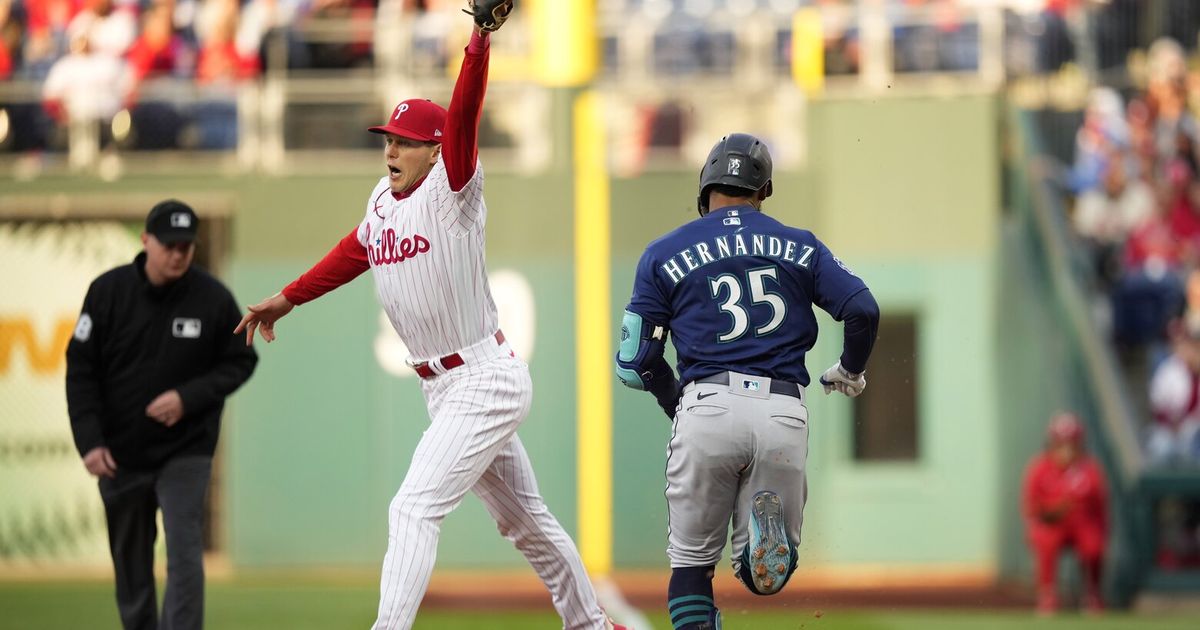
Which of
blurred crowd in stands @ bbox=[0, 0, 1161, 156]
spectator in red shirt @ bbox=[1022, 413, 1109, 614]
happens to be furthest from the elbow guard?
blurred crowd in stands @ bbox=[0, 0, 1161, 156]

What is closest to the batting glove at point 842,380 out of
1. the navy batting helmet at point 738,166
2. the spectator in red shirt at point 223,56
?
the navy batting helmet at point 738,166

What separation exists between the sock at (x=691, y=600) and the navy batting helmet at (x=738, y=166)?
149 centimetres

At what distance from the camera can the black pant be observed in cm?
791

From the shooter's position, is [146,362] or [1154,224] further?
[1154,224]

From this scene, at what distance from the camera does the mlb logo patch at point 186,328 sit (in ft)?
26.8

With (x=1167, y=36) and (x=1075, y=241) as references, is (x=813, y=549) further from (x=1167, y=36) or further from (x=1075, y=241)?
(x=1167, y=36)

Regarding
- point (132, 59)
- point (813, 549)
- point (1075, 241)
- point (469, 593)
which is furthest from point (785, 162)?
point (132, 59)

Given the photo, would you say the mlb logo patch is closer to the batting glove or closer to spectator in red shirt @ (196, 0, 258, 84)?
the batting glove

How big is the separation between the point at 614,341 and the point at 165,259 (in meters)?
9.76

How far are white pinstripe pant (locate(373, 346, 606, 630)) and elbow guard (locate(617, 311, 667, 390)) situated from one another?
0.63m

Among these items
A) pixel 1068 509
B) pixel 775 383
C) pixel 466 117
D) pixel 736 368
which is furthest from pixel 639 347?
pixel 1068 509

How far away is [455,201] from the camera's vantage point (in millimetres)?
6949

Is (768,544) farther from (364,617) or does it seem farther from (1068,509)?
(1068,509)

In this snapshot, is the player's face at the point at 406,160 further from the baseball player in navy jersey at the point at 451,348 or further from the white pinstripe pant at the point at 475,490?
the white pinstripe pant at the point at 475,490
